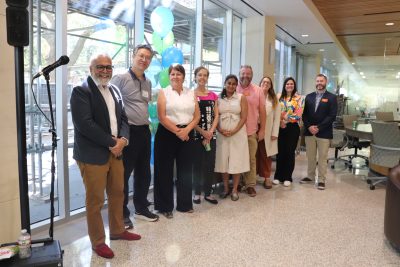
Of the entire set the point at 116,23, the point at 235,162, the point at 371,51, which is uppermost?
the point at 371,51

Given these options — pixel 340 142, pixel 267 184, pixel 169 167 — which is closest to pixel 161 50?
pixel 169 167

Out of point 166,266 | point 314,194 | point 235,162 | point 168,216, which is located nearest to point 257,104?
point 235,162

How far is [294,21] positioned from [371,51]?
15.2ft

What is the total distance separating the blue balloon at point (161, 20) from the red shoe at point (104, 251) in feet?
8.02

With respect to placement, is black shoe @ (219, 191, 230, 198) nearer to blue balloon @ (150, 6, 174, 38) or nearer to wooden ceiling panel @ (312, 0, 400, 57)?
blue balloon @ (150, 6, 174, 38)

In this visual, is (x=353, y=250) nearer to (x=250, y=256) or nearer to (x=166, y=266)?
(x=250, y=256)

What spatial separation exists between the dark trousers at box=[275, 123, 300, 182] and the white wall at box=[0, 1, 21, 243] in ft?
11.1

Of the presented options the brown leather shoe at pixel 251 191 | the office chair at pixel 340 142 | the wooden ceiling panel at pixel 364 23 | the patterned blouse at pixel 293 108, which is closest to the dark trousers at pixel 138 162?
the brown leather shoe at pixel 251 191

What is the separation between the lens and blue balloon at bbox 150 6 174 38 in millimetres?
3783

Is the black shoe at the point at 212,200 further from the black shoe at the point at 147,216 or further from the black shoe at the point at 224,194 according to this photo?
the black shoe at the point at 147,216

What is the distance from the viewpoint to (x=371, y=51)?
998cm

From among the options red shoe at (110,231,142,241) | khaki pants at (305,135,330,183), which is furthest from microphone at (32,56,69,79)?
khaki pants at (305,135,330,183)

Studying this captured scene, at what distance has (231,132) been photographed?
372cm

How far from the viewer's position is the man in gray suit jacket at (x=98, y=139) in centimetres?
234
